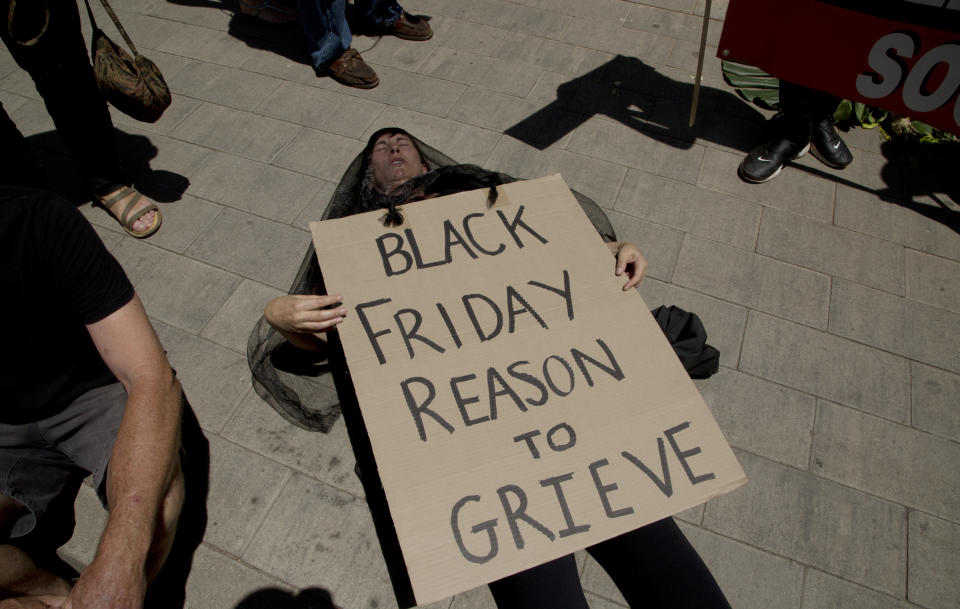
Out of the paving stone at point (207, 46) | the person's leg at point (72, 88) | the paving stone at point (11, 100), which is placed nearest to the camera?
the person's leg at point (72, 88)

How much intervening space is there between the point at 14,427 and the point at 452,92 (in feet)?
9.86

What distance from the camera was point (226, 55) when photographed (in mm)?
4152

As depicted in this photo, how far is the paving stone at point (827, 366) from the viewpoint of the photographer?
243 centimetres

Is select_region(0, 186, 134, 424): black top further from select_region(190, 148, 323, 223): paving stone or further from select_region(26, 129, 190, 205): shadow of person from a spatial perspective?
select_region(26, 129, 190, 205): shadow of person

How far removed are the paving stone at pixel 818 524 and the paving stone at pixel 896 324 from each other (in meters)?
0.79

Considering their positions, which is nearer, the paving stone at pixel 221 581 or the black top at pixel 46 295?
the black top at pixel 46 295

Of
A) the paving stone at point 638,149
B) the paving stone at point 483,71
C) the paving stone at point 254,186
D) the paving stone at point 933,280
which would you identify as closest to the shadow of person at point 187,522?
the paving stone at point 254,186

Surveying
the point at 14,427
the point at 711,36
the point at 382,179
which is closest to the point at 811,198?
the point at 711,36

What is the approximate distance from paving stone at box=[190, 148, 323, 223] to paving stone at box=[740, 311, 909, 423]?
2419 millimetres

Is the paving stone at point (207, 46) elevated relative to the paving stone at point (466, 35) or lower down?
lower down

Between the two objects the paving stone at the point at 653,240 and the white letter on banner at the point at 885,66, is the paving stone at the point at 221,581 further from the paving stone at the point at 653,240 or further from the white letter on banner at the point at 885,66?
the white letter on banner at the point at 885,66

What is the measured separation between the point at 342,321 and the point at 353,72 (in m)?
2.77

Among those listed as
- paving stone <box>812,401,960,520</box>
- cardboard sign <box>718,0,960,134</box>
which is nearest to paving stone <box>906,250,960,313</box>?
cardboard sign <box>718,0,960,134</box>

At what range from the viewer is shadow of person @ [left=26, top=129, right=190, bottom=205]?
3201mm
